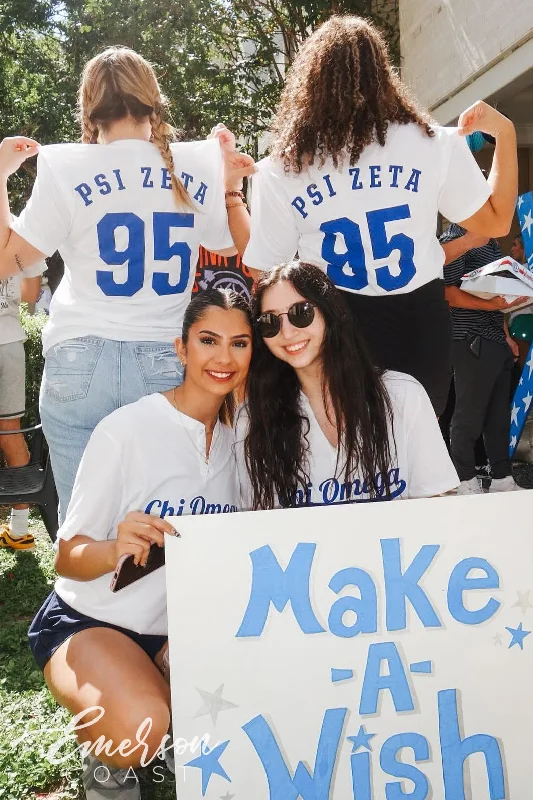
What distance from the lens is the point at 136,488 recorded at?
1977mm

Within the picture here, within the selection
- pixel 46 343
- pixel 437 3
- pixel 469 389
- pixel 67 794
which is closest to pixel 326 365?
pixel 46 343

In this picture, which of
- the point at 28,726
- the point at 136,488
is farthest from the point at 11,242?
the point at 28,726

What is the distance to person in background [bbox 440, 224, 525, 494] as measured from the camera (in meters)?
4.50

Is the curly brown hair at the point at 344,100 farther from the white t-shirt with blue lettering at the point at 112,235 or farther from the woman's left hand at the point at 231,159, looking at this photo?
the white t-shirt with blue lettering at the point at 112,235

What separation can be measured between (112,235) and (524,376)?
10.9 feet

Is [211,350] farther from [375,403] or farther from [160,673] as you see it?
[160,673]

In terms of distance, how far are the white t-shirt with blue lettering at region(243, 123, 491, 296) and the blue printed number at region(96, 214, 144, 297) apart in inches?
16.6

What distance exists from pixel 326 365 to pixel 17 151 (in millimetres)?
1086

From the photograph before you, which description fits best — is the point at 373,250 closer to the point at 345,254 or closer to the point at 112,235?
the point at 345,254

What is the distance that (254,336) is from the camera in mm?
2139

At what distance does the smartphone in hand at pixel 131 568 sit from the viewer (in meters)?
1.73

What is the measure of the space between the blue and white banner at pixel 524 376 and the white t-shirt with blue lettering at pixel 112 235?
297 centimetres

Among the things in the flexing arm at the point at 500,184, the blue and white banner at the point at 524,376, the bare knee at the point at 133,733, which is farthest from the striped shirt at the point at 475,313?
the bare knee at the point at 133,733

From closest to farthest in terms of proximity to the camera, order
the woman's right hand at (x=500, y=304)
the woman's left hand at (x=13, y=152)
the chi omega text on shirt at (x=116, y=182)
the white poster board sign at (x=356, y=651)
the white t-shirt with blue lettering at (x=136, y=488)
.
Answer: the white poster board sign at (x=356, y=651)
the white t-shirt with blue lettering at (x=136, y=488)
the chi omega text on shirt at (x=116, y=182)
the woman's left hand at (x=13, y=152)
the woman's right hand at (x=500, y=304)
